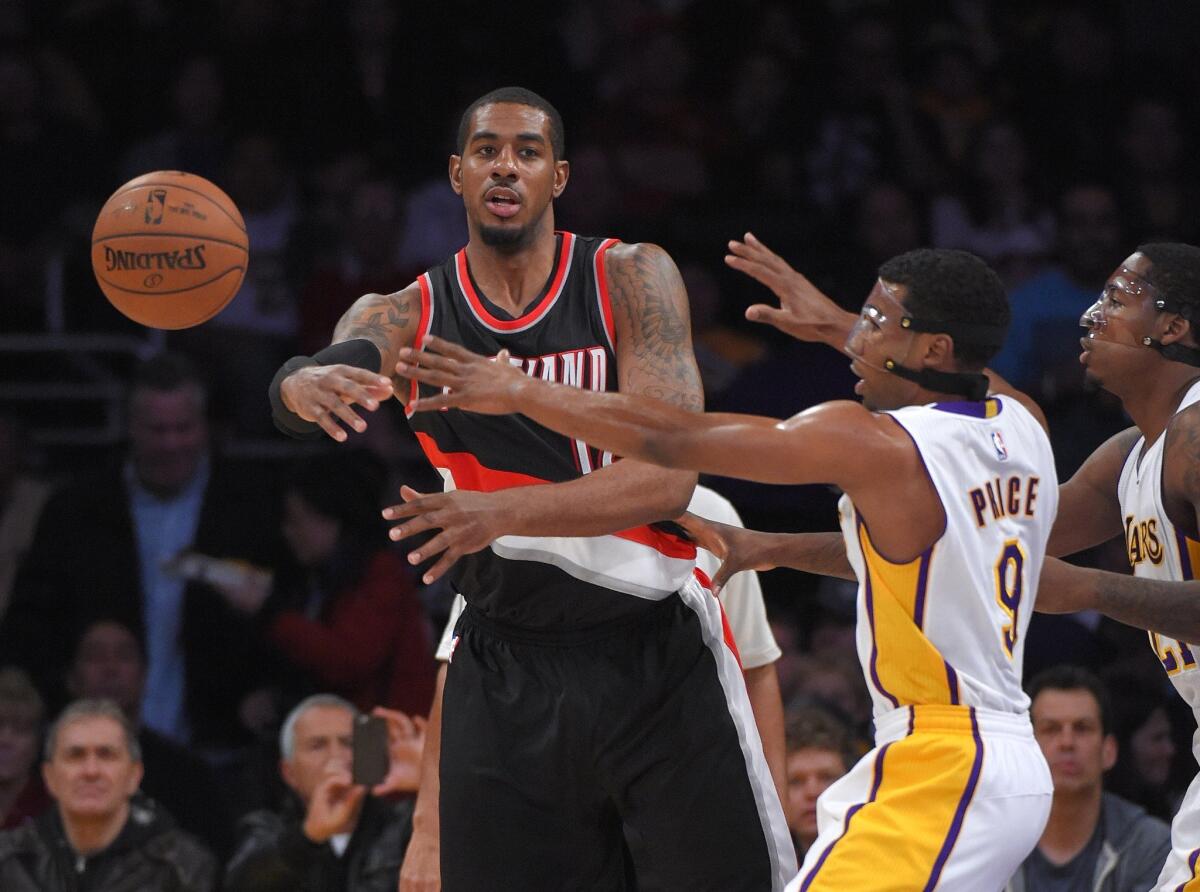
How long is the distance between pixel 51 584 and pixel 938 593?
522 cm

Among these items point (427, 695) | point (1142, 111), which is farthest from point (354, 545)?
point (1142, 111)

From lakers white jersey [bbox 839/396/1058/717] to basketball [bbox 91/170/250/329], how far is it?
7.32 feet

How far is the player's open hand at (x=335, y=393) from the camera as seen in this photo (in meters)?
4.22

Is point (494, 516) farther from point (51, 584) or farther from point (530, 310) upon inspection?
point (51, 584)

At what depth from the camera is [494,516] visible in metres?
4.27

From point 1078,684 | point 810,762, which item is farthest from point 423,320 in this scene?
point 1078,684

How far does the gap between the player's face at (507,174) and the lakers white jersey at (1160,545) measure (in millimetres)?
1765

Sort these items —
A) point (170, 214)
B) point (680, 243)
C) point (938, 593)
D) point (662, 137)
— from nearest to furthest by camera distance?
point (938, 593), point (170, 214), point (680, 243), point (662, 137)

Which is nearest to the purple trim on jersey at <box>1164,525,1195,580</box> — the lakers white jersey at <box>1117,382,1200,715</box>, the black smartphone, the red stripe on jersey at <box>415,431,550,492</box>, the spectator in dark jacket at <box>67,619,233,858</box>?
the lakers white jersey at <box>1117,382,1200,715</box>

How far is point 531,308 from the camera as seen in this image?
497 centimetres

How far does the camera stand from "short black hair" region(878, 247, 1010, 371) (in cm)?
434

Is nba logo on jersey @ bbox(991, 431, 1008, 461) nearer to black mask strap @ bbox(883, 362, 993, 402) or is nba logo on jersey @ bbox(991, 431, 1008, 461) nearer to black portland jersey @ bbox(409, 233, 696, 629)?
black mask strap @ bbox(883, 362, 993, 402)

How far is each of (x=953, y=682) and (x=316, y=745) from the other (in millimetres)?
3672

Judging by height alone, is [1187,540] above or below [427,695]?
above
